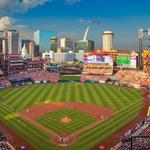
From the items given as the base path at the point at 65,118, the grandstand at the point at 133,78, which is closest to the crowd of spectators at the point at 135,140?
the base path at the point at 65,118

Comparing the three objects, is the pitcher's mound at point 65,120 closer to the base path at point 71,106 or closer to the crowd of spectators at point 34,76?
the base path at point 71,106

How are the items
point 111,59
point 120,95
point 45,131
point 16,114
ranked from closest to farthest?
point 45,131
point 16,114
point 120,95
point 111,59

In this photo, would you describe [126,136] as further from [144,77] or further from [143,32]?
[143,32]

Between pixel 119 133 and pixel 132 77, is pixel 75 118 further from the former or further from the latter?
pixel 132 77

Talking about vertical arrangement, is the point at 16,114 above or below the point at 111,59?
below

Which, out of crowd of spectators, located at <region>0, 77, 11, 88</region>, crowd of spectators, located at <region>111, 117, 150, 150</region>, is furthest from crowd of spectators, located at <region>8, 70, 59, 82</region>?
crowd of spectators, located at <region>111, 117, 150, 150</region>

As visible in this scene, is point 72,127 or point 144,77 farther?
point 144,77

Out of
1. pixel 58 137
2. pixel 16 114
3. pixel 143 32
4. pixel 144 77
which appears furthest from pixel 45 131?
pixel 143 32

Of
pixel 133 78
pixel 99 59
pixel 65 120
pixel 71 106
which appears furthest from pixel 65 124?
pixel 99 59
